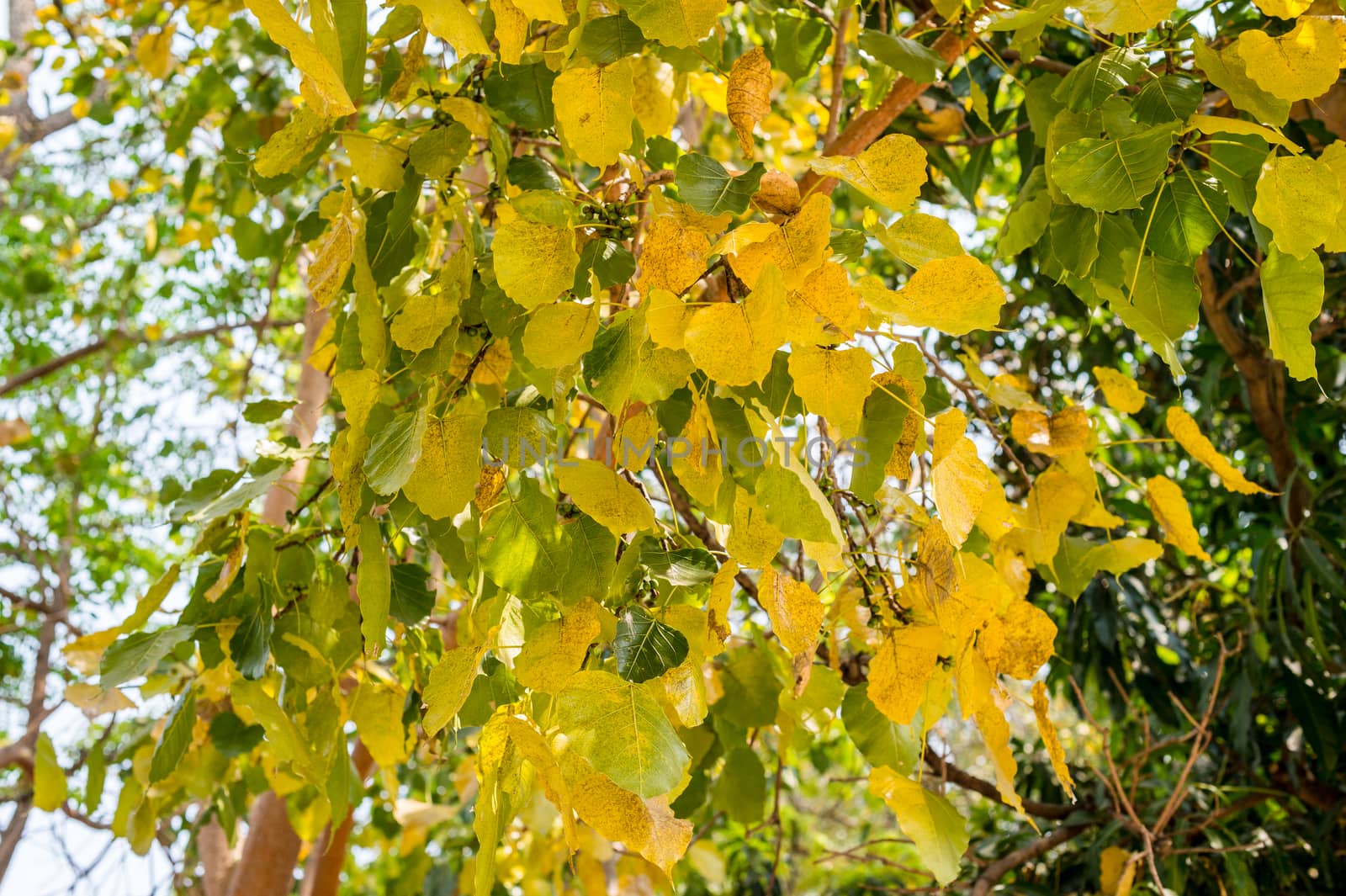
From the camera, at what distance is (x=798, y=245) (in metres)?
0.49

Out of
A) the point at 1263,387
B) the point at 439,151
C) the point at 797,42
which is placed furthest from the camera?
the point at 1263,387

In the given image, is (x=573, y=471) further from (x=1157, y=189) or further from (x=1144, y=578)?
(x=1144, y=578)

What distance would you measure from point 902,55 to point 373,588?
51 cm

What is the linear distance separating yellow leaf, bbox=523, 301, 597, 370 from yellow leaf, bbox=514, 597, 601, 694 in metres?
0.14

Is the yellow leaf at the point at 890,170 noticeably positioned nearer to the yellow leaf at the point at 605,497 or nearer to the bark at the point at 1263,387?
the yellow leaf at the point at 605,497

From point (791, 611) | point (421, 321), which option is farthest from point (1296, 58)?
point (421, 321)

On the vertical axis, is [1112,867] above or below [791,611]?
below

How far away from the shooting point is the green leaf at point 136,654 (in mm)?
685

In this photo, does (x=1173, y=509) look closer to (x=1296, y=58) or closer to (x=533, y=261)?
(x=1296, y=58)

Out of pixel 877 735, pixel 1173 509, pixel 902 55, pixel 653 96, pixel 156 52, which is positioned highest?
pixel 156 52

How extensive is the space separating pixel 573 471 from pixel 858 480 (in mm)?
152

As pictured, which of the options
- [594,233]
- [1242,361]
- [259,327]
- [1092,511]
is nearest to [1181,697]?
[1242,361]

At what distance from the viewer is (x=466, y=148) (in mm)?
646

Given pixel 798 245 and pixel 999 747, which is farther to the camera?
pixel 999 747
